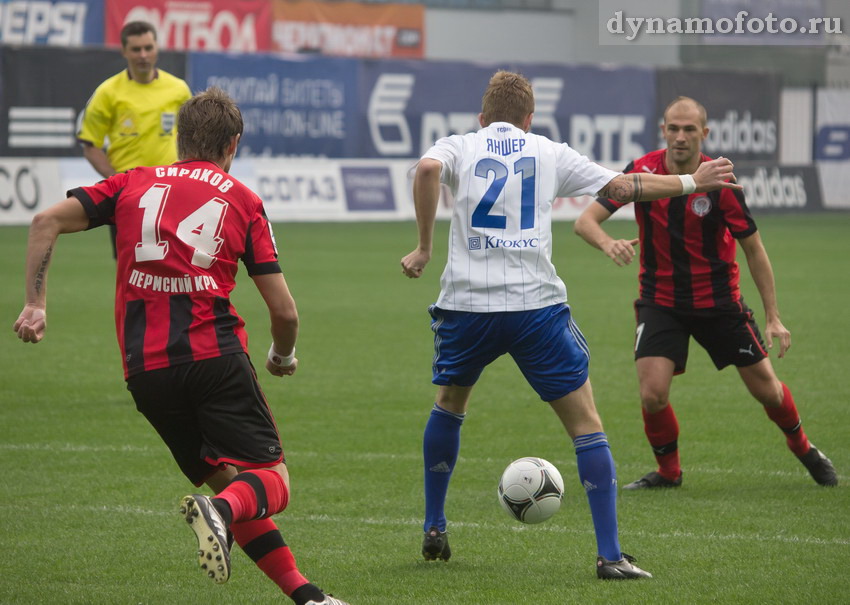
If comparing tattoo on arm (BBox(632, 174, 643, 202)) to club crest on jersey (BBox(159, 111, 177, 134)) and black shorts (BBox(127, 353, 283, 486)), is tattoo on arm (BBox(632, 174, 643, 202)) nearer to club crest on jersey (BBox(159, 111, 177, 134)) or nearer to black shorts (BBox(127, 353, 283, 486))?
black shorts (BBox(127, 353, 283, 486))

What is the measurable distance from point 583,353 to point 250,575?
Result: 1619 mm

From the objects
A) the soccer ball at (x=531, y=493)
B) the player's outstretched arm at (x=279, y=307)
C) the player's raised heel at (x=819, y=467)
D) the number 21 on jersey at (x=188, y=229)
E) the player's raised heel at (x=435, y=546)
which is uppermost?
the number 21 on jersey at (x=188, y=229)

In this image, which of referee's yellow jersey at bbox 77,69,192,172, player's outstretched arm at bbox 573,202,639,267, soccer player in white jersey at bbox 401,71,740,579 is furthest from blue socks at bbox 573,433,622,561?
referee's yellow jersey at bbox 77,69,192,172

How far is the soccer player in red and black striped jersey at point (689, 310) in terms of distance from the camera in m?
7.07

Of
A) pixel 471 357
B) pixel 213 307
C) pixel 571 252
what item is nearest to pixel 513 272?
pixel 471 357

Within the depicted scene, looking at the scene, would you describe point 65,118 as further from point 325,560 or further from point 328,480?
point 325,560

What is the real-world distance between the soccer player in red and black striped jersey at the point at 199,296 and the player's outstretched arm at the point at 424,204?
33.1 inches

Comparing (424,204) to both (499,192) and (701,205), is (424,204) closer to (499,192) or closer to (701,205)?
(499,192)

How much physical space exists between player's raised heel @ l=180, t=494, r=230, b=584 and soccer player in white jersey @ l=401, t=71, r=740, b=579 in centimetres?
151

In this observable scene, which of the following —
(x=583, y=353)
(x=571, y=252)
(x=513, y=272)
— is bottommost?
(x=571, y=252)

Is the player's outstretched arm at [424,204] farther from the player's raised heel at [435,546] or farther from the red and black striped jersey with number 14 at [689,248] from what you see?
the red and black striped jersey with number 14 at [689,248]

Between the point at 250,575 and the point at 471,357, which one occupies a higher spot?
the point at 471,357

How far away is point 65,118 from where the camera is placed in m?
25.4

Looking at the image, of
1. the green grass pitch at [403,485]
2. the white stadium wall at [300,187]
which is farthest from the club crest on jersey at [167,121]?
the white stadium wall at [300,187]
